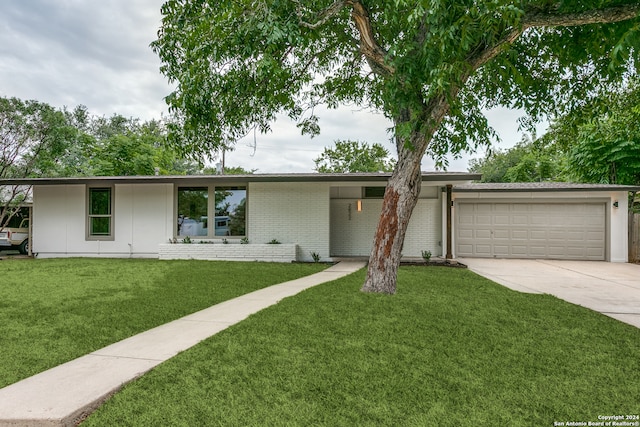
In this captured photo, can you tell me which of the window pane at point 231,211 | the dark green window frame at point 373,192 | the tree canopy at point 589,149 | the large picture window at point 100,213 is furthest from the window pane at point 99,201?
the tree canopy at point 589,149

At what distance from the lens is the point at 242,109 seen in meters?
6.56

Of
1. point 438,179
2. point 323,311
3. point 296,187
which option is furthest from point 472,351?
point 296,187

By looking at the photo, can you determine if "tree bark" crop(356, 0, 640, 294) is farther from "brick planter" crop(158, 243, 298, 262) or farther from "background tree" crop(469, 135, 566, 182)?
"background tree" crop(469, 135, 566, 182)

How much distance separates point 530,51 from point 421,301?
4.79m

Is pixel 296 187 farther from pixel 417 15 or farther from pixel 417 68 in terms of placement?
pixel 417 15

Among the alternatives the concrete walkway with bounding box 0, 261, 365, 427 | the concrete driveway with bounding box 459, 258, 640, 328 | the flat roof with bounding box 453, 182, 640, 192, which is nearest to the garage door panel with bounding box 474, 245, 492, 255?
the concrete driveway with bounding box 459, 258, 640, 328

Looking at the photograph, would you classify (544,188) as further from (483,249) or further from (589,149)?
(589,149)

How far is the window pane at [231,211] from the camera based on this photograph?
10.9m

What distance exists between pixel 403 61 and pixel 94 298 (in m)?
5.66

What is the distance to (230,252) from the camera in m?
10.6

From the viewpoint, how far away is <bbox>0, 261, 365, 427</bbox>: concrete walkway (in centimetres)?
207

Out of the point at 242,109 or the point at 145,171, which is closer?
the point at 242,109

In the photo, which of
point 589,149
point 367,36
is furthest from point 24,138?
point 589,149

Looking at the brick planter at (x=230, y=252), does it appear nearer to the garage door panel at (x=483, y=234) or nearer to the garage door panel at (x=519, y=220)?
the garage door panel at (x=483, y=234)
